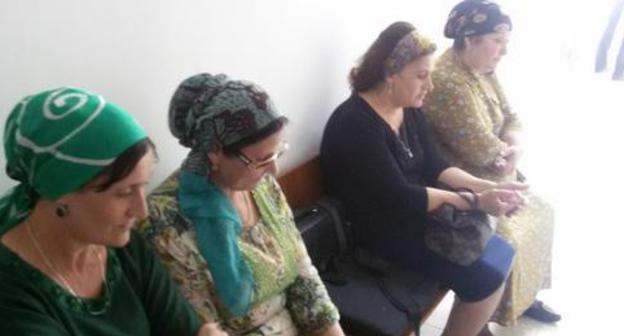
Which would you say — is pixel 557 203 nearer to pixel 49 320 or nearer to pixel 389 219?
pixel 389 219

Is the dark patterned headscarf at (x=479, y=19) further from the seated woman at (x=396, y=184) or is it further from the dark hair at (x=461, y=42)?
the seated woman at (x=396, y=184)

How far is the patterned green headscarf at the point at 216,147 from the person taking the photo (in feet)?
4.11

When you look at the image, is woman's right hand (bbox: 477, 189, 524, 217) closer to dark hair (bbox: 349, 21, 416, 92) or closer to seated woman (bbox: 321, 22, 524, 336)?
seated woman (bbox: 321, 22, 524, 336)

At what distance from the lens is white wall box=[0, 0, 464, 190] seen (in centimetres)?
119

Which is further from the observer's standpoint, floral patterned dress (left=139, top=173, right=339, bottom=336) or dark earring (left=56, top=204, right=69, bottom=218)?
floral patterned dress (left=139, top=173, right=339, bottom=336)

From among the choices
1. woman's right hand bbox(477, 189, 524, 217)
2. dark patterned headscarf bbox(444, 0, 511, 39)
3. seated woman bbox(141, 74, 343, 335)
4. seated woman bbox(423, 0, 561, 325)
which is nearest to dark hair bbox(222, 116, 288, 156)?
seated woman bbox(141, 74, 343, 335)

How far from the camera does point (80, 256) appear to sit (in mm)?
1062

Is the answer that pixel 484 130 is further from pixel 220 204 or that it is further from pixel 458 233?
→ pixel 220 204

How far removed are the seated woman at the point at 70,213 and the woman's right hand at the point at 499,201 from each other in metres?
1.35

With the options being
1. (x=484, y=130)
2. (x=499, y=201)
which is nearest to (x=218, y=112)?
(x=499, y=201)

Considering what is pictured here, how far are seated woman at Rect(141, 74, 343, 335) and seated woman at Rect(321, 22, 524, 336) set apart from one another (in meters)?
0.64

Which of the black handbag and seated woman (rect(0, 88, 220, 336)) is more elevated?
seated woman (rect(0, 88, 220, 336))

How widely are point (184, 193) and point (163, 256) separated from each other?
158 millimetres

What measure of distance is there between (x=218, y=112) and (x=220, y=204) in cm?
24
